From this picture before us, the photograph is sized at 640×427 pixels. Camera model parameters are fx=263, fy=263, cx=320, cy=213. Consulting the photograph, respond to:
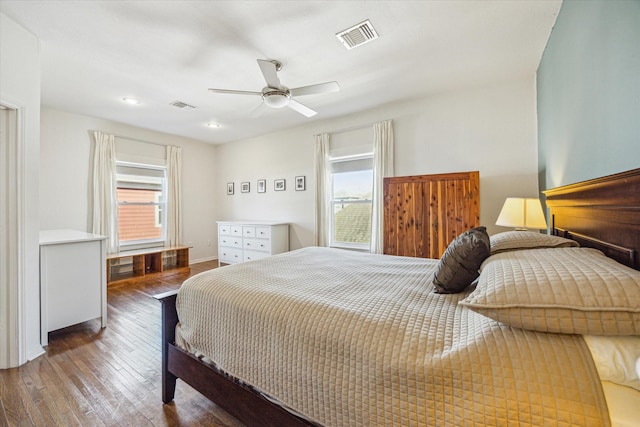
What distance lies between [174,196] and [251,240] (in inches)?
74.7

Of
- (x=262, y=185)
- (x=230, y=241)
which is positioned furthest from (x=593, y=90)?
(x=230, y=241)

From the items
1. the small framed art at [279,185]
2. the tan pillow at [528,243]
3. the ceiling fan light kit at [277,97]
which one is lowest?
the tan pillow at [528,243]

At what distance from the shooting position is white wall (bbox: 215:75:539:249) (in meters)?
→ 3.09

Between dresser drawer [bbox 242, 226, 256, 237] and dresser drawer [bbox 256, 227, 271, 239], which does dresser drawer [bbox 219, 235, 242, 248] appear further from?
dresser drawer [bbox 256, 227, 271, 239]

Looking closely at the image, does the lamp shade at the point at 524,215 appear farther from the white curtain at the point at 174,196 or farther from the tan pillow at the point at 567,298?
the white curtain at the point at 174,196

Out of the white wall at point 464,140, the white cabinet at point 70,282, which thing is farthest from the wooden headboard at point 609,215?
the white cabinet at point 70,282

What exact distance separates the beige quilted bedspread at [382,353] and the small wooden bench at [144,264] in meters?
3.60

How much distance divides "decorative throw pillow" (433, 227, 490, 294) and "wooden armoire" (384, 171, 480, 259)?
1.86 meters

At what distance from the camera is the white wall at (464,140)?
122 inches

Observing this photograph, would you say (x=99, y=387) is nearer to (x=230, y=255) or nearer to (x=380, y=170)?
(x=230, y=255)

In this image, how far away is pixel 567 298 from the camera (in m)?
0.75

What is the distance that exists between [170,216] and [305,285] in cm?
474

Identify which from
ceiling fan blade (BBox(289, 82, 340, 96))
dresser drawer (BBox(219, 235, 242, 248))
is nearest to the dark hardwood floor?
dresser drawer (BBox(219, 235, 242, 248))

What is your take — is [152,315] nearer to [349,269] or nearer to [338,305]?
[349,269]
